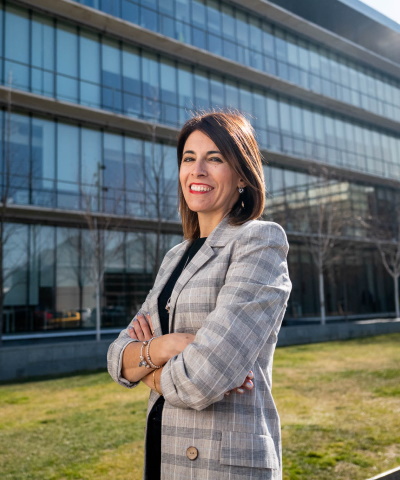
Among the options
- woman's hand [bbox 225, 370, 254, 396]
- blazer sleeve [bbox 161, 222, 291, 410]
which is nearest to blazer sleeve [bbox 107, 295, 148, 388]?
blazer sleeve [bbox 161, 222, 291, 410]

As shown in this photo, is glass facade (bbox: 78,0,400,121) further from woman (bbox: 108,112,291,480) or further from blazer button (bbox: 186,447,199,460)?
blazer button (bbox: 186,447,199,460)

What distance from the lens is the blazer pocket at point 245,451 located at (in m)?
1.78

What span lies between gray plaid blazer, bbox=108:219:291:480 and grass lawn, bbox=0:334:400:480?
3.37 meters

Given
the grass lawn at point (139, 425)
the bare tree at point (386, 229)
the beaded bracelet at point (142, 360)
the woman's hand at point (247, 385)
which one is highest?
the bare tree at point (386, 229)

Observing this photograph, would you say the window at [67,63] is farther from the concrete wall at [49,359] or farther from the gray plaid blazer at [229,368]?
the gray plaid blazer at [229,368]

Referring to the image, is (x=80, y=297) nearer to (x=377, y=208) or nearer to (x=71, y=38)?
(x=71, y=38)

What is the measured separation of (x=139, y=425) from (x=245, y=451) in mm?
5574

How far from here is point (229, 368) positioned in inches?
69.9

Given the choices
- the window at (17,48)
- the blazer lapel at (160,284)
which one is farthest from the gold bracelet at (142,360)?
the window at (17,48)

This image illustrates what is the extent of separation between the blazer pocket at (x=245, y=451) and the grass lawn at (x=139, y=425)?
11.0ft

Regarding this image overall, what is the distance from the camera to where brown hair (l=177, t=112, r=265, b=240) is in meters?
2.19

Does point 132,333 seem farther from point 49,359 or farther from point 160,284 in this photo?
point 49,359

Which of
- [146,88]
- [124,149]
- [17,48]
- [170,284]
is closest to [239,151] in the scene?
[170,284]

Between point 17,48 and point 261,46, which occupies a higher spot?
point 261,46
